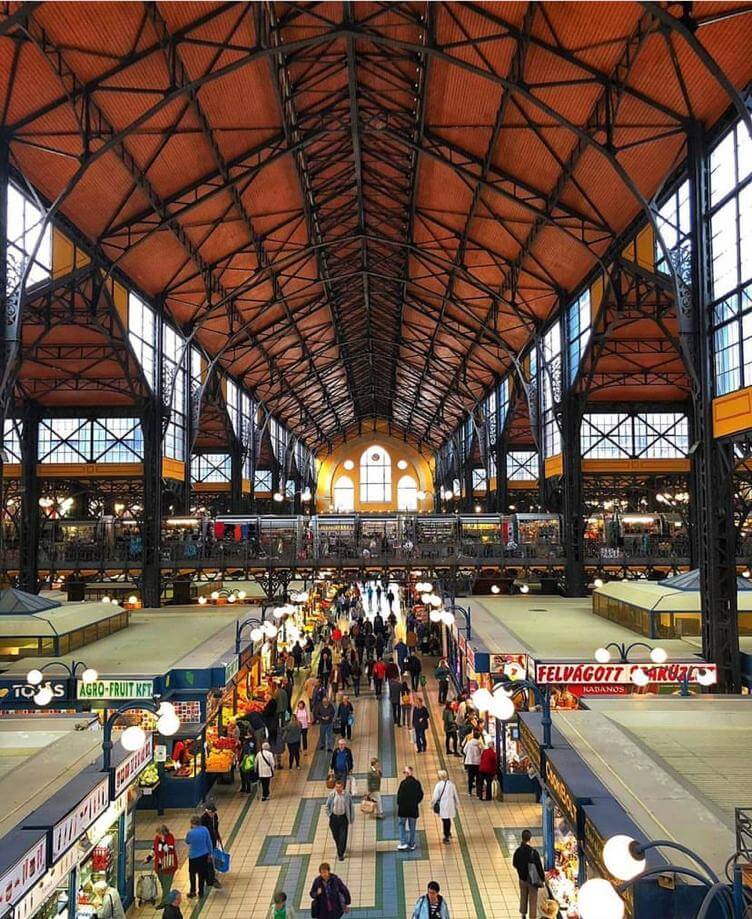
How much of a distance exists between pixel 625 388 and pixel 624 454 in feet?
9.23

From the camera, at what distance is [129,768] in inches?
355

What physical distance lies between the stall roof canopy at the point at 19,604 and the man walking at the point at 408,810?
978 centimetres

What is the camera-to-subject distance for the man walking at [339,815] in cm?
1103

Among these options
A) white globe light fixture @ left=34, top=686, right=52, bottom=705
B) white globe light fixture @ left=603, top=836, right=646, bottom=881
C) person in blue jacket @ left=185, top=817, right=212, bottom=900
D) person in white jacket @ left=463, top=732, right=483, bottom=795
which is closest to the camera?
white globe light fixture @ left=603, top=836, right=646, bottom=881

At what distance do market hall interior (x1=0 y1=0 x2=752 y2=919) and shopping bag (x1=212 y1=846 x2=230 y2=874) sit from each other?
3 cm

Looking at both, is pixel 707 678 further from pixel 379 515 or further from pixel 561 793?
pixel 379 515

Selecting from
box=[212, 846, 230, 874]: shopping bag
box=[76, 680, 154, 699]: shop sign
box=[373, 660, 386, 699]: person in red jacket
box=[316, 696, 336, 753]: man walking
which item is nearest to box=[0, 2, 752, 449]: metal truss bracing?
box=[76, 680, 154, 699]: shop sign

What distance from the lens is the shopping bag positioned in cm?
1077

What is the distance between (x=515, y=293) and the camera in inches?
1143

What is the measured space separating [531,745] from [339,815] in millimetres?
3475

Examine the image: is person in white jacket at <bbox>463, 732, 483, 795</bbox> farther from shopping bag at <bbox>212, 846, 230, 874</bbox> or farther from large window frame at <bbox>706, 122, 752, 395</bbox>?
large window frame at <bbox>706, 122, 752, 395</bbox>

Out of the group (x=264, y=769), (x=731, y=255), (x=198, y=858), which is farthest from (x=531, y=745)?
(x=731, y=255)

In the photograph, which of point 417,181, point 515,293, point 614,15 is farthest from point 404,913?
point 515,293

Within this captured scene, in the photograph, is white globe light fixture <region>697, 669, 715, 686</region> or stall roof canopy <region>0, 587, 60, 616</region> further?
stall roof canopy <region>0, 587, 60, 616</region>
